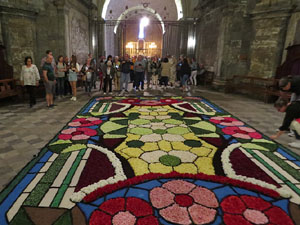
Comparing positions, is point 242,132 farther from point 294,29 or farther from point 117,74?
point 117,74

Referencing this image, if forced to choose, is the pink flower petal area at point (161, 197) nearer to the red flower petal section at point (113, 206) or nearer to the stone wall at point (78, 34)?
the red flower petal section at point (113, 206)

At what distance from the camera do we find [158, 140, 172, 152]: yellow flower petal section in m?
4.17

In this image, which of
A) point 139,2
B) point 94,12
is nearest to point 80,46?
point 94,12

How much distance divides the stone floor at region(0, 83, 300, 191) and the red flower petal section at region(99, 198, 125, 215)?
1.46 m

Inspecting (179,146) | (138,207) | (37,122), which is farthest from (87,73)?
(138,207)

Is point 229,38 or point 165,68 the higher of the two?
point 229,38

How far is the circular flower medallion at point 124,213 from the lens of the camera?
93.5 inches

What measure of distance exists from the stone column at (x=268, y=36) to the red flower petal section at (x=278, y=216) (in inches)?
338

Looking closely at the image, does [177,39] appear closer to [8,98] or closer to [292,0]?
[292,0]

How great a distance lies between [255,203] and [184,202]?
86cm

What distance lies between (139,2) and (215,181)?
2448 centimetres

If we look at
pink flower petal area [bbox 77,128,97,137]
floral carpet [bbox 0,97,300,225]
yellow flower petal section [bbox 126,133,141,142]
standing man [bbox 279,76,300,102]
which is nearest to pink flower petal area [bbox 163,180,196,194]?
floral carpet [bbox 0,97,300,225]

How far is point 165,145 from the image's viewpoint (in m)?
4.35

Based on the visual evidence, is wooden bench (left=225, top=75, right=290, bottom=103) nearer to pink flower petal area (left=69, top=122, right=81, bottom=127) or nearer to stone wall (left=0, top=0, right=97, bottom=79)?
pink flower petal area (left=69, top=122, right=81, bottom=127)
